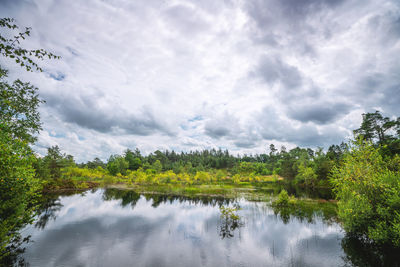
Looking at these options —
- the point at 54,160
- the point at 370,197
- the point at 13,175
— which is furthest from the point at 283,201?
the point at 54,160

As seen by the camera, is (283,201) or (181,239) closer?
(181,239)

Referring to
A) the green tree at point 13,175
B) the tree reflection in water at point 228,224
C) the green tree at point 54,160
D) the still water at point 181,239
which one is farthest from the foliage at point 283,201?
the green tree at point 54,160

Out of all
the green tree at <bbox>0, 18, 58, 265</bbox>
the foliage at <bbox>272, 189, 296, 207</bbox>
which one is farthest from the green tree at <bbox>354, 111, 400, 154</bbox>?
the green tree at <bbox>0, 18, 58, 265</bbox>

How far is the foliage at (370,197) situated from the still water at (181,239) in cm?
300

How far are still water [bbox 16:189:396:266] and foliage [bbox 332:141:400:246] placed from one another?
300 centimetres

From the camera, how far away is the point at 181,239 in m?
17.7

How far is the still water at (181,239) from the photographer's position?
44.3ft

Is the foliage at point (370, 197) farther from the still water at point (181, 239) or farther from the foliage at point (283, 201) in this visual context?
the foliage at point (283, 201)

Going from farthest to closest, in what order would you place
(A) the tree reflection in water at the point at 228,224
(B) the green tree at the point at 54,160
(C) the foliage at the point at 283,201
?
(B) the green tree at the point at 54,160, (C) the foliage at the point at 283,201, (A) the tree reflection in water at the point at 228,224

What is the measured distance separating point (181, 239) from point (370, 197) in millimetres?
18303

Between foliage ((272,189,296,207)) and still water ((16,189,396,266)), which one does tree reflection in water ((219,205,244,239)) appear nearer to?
still water ((16,189,396,266))

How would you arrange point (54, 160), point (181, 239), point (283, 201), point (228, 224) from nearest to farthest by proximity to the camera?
point (181, 239) → point (228, 224) → point (283, 201) → point (54, 160)

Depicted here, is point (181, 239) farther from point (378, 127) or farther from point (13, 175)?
point (378, 127)

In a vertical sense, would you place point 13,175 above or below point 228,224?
above
